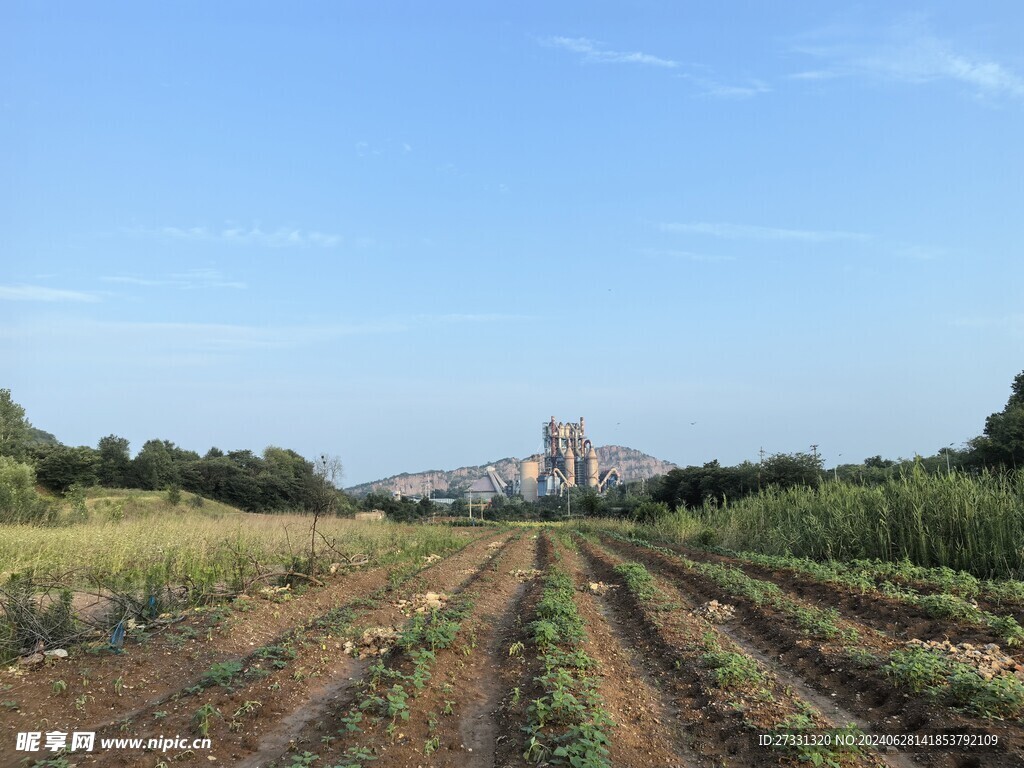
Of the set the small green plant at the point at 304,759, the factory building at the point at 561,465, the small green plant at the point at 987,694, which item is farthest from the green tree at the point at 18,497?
the factory building at the point at 561,465

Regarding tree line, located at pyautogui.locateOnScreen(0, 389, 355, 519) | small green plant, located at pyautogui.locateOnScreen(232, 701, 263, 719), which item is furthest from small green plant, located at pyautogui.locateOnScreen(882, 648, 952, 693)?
tree line, located at pyautogui.locateOnScreen(0, 389, 355, 519)

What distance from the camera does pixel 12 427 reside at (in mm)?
44031

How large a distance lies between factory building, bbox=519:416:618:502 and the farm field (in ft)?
388

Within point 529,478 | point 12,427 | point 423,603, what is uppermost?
point 12,427

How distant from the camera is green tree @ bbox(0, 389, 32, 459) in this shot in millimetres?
39219

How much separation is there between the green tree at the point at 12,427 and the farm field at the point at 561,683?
129 feet

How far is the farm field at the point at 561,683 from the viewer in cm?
442

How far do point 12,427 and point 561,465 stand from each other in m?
98.7

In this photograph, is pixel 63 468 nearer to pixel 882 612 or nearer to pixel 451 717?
pixel 451 717

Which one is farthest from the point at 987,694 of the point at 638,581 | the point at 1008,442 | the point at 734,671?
the point at 1008,442

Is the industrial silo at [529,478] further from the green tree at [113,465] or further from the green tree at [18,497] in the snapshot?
the green tree at [18,497]

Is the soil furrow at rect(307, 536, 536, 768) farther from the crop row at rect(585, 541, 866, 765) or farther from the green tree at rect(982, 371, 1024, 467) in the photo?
the green tree at rect(982, 371, 1024, 467)

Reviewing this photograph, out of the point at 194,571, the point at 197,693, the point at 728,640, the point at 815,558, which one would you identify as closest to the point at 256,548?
the point at 194,571

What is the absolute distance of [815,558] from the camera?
48.5 ft
